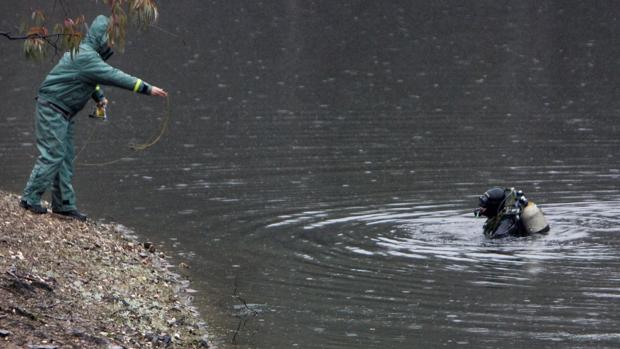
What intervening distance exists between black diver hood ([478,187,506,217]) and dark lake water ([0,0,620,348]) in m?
0.39

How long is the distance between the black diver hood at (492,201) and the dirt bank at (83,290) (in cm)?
419

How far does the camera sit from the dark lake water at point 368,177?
41.6 ft

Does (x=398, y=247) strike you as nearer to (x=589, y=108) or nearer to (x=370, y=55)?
(x=589, y=108)

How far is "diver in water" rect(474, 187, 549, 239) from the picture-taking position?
634 inches

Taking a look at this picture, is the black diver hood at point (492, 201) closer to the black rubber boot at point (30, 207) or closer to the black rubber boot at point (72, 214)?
the black rubber boot at point (72, 214)

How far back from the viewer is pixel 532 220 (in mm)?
16125

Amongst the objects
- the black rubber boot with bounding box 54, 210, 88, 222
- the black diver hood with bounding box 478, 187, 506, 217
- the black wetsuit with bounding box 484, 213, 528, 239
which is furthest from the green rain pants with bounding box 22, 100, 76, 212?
the black wetsuit with bounding box 484, 213, 528, 239

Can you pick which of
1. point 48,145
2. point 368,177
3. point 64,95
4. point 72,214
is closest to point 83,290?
point 48,145

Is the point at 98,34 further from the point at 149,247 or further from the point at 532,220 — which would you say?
the point at 532,220

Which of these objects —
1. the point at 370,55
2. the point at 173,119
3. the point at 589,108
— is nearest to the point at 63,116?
the point at 173,119

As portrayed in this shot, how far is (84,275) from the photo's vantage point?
12570mm

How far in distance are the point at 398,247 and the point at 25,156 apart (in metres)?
9.37

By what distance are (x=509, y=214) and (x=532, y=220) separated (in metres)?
0.31

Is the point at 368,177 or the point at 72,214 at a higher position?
the point at 72,214
